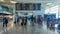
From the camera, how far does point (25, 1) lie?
2466cm

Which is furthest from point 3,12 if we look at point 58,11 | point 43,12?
point 58,11

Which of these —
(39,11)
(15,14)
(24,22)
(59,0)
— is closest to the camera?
(24,22)

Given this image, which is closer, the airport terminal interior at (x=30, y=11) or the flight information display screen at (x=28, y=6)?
the airport terminal interior at (x=30, y=11)

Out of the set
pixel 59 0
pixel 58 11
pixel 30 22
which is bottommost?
pixel 30 22

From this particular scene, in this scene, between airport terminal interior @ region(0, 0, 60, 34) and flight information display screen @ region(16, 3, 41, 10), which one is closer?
airport terminal interior @ region(0, 0, 60, 34)

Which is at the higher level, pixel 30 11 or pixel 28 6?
pixel 28 6

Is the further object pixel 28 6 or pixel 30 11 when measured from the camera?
pixel 30 11

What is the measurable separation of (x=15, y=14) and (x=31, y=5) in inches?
146

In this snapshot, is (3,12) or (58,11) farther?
(3,12)

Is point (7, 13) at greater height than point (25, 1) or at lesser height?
lesser

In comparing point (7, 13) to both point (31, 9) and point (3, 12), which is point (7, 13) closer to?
point (3, 12)

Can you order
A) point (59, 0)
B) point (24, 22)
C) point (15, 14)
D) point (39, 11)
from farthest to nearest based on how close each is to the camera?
point (15, 14) < point (39, 11) < point (59, 0) < point (24, 22)

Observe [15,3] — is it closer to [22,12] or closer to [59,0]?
[22,12]

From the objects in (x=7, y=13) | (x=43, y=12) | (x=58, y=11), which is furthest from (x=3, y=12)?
(x=58, y=11)
